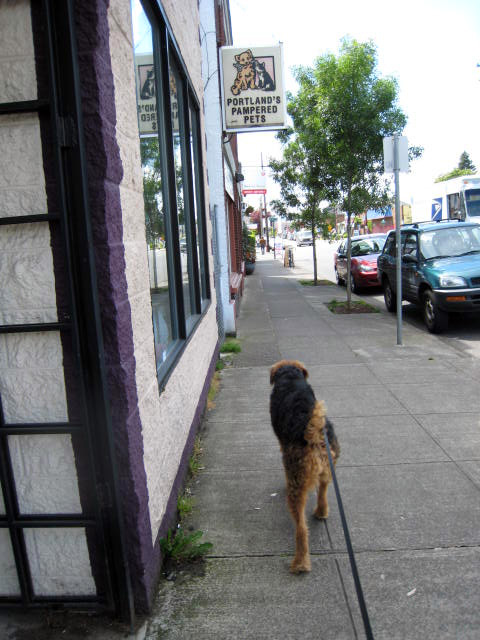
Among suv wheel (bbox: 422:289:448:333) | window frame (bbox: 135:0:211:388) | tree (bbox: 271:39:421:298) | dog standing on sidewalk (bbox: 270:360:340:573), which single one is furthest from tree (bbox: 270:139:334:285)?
dog standing on sidewalk (bbox: 270:360:340:573)

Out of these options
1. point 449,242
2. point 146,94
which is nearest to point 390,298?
point 449,242

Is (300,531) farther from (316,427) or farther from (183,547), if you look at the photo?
(183,547)

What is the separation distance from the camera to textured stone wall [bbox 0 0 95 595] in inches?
87.4

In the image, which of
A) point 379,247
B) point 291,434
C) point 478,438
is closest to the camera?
point 291,434

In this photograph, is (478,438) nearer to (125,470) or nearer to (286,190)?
(125,470)

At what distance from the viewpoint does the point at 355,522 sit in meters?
3.38

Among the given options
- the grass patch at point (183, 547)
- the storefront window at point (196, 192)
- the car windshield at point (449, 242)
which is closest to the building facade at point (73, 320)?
the grass patch at point (183, 547)

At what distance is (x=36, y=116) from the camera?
2.23m

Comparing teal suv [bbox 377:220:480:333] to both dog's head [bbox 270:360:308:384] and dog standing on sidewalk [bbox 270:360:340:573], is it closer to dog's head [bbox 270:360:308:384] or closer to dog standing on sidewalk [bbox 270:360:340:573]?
dog's head [bbox 270:360:308:384]

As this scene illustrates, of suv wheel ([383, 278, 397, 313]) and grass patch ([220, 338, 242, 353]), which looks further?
suv wheel ([383, 278, 397, 313])

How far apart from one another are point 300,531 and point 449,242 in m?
8.77

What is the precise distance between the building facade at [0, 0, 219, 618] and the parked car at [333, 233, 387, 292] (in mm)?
13868

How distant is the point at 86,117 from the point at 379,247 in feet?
52.9

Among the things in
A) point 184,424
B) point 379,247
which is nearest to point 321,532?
point 184,424
